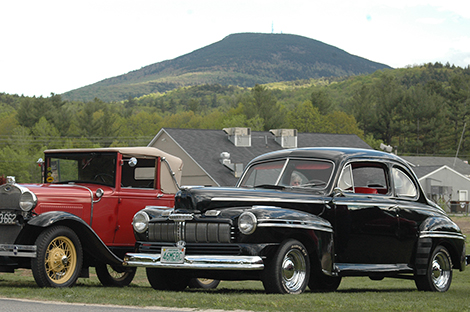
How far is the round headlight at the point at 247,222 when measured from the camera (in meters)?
8.35

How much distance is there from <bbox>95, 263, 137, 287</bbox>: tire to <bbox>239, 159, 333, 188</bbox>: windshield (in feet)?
10.3

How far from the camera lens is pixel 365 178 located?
10.6 meters

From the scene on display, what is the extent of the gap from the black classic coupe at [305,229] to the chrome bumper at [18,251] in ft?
4.92

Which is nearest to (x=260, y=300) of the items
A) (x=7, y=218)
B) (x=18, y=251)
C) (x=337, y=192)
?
(x=337, y=192)

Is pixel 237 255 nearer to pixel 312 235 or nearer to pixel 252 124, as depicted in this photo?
pixel 312 235

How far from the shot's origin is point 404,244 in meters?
10.6

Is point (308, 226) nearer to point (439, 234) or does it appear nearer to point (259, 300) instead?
point (259, 300)

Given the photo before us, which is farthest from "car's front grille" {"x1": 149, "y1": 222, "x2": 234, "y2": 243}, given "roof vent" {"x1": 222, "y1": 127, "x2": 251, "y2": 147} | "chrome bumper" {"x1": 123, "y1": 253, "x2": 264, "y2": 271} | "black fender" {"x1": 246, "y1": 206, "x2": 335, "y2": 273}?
"roof vent" {"x1": 222, "y1": 127, "x2": 251, "y2": 147}

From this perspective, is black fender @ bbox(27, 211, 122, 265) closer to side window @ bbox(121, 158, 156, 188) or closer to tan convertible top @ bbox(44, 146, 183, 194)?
side window @ bbox(121, 158, 156, 188)

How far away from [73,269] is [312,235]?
150 inches

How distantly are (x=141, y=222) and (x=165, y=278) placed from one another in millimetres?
973

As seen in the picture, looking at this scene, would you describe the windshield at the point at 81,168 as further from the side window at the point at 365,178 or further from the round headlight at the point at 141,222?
the side window at the point at 365,178

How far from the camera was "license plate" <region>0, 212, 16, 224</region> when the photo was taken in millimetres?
9936

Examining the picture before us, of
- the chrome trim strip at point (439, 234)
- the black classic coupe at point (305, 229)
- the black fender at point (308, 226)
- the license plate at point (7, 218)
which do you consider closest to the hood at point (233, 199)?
the black classic coupe at point (305, 229)
